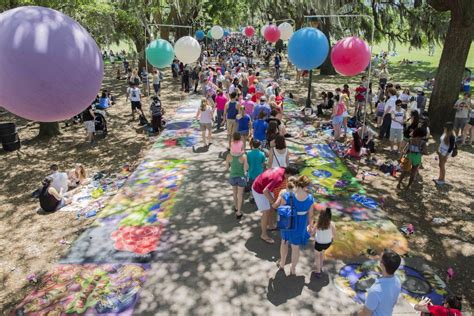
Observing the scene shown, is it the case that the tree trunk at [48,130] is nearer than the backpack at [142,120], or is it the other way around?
the tree trunk at [48,130]

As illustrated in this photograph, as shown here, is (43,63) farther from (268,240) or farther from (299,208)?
(268,240)

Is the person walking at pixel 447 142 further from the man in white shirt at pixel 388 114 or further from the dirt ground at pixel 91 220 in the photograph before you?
the man in white shirt at pixel 388 114

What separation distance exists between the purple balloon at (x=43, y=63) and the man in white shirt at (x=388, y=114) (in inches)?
353

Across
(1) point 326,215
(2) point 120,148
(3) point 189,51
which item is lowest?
(2) point 120,148

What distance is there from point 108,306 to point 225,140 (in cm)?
759

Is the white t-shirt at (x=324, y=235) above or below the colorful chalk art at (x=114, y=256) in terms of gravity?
above

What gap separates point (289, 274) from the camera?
5.51 meters

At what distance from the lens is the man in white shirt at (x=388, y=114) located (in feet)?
35.2

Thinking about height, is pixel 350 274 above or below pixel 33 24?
below

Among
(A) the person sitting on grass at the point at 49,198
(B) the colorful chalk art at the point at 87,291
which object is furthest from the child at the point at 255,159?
(A) the person sitting on grass at the point at 49,198

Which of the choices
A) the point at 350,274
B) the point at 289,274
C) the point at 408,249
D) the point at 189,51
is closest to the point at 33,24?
the point at 289,274

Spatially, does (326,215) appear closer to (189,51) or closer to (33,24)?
(33,24)

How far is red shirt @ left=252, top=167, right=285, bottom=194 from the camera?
5.75m

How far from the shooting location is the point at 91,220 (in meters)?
7.33
